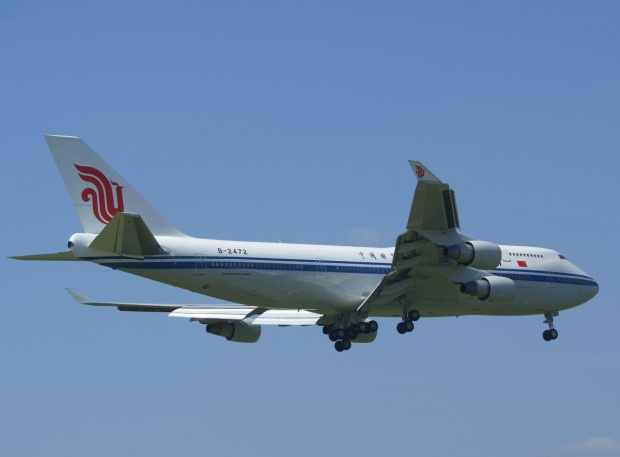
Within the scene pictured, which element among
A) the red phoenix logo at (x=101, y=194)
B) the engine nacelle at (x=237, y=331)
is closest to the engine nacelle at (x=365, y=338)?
the engine nacelle at (x=237, y=331)

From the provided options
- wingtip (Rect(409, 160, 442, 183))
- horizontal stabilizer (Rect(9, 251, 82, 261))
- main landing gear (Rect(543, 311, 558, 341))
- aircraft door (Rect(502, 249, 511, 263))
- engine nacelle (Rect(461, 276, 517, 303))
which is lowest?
horizontal stabilizer (Rect(9, 251, 82, 261))

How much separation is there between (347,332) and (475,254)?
6.35 m

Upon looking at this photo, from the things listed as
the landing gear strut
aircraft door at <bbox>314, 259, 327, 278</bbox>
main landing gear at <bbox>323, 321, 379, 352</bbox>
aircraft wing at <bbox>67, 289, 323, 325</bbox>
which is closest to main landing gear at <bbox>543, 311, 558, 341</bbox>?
the landing gear strut

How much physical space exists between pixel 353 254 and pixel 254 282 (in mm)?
4621

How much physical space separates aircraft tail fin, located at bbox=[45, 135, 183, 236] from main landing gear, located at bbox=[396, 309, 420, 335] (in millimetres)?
8346

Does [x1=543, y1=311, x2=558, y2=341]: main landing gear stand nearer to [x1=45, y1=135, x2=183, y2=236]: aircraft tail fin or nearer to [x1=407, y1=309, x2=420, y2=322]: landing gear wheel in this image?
[x1=407, y1=309, x2=420, y2=322]: landing gear wheel

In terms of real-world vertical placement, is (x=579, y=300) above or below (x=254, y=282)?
above

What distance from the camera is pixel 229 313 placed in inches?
1577

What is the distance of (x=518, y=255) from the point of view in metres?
39.8

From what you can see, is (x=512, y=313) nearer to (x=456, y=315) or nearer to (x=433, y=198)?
(x=456, y=315)

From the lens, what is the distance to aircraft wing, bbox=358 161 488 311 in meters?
32.0

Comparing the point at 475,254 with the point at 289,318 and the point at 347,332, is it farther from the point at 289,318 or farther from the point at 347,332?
the point at 289,318

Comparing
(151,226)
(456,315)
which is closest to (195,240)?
(151,226)

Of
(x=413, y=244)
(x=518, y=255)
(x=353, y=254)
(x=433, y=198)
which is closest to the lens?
(x=433, y=198)
